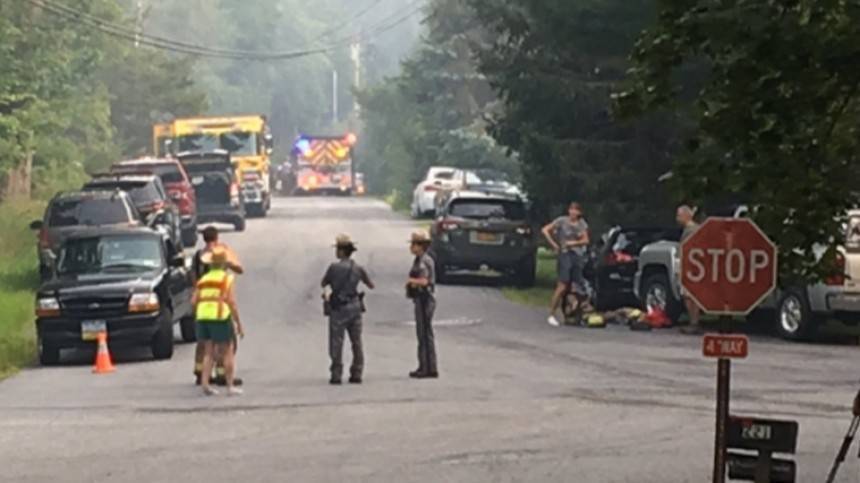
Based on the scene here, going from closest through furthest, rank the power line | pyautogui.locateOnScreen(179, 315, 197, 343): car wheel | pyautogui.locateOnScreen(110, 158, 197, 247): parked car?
pyautogui.locateOnScreen(179, 315, 197, 343): car wheel
pyautogui.locateOnScreen(110, 158, 197, 247): parked car
the power line

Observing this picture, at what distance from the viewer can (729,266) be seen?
12945 millimetres

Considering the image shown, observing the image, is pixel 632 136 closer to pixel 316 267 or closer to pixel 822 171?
pixel 316 267

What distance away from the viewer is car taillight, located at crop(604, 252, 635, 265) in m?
31.2

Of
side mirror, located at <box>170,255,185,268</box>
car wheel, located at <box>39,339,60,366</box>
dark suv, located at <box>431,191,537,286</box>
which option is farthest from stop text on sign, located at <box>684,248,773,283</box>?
dark suv, located at <box>431,191,537,286</box>

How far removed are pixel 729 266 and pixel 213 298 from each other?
9.59 meters

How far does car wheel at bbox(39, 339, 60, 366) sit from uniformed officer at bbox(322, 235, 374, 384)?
15.2 ft

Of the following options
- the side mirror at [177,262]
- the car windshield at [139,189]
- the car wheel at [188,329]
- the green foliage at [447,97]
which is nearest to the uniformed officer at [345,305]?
the side mirror at [177,262]

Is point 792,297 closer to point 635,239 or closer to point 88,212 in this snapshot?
point 635,239

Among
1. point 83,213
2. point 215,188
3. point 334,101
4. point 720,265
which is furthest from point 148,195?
point 334,101

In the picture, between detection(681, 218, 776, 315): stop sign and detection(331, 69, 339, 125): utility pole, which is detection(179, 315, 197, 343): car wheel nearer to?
detection(681, 218, 776, 315): stop sign

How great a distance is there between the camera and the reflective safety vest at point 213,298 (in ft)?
70.7

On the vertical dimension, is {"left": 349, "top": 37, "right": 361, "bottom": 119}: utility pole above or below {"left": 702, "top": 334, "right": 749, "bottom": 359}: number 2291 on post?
above

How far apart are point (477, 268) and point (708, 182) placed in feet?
80.2

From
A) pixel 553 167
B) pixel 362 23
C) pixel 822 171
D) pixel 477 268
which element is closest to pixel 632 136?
pixel 553 167
